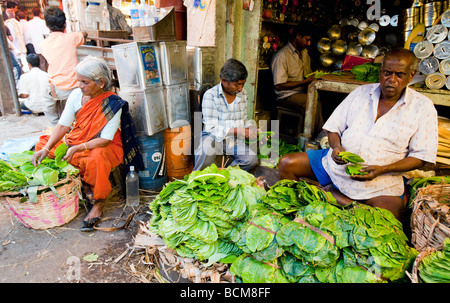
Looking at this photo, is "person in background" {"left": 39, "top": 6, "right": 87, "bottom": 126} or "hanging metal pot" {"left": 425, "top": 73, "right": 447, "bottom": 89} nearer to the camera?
"hanging metal pot" {"left": 425, "top": 73, "right": 447, "bottom": 89}

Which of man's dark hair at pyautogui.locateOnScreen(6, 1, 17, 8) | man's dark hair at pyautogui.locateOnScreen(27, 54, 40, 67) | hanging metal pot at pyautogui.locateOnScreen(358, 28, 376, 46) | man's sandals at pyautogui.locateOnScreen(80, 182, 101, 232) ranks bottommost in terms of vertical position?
man's sandals at pyautogui.locateOnScreen(80, 182, 101, 232)

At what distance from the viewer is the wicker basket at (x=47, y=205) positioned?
106 inches

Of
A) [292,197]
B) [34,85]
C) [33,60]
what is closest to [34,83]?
[34,85]

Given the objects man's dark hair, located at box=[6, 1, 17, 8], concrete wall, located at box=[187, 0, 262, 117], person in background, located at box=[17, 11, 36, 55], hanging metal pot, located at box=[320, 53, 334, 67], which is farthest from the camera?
man's dark hair, located at box=[6, 1, 17, 8]

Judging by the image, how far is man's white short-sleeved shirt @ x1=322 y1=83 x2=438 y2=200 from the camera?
90.4 inches

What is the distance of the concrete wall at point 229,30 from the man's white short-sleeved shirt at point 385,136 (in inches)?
75.3

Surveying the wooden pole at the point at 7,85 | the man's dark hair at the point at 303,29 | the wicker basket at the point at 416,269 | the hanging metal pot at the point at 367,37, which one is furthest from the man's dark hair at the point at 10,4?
the wicker basket at the point at 416,269

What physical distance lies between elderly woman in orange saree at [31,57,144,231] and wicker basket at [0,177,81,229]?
18 centimetres

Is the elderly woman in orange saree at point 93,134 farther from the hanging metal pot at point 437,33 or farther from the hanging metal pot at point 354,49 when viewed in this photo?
the hanging metal pot at point 354,49

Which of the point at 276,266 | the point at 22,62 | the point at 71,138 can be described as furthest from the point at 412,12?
the point at 22,62

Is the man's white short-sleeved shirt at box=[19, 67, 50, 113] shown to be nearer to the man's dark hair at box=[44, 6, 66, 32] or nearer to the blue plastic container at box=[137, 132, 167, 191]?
the man's dark hair at box=[44, 6, 66, 32]

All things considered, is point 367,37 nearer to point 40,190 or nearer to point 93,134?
point 93,134

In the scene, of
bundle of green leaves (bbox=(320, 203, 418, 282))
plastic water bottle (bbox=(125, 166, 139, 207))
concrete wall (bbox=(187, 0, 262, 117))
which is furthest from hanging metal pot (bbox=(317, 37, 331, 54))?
bundle of green leaves (bbox=(320, 203, 418, 282))

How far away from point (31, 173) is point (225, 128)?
2015mm
